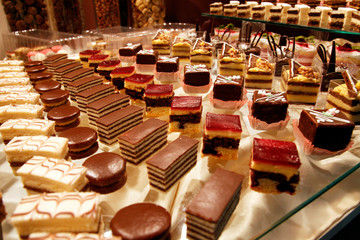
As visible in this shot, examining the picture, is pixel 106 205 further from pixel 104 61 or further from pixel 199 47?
pixel 199 47

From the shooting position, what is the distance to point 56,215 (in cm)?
174

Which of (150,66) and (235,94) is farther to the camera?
(150,66)

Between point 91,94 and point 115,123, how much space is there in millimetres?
817

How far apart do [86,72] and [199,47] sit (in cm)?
201

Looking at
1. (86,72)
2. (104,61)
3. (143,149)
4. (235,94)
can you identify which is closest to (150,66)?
(104,61)

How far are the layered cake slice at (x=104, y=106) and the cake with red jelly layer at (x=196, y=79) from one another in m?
1.02

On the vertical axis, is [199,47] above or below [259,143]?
above

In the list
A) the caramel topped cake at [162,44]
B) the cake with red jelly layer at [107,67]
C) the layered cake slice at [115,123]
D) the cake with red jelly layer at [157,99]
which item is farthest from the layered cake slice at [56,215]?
the caramel topped cake at [162,44]

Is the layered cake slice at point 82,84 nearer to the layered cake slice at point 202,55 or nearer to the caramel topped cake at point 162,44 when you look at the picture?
the layered cake slice at point 202,55

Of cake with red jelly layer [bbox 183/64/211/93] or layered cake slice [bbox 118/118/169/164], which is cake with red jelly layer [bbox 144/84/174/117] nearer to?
cake with red jelly layer [bbox 183/64/211/93]

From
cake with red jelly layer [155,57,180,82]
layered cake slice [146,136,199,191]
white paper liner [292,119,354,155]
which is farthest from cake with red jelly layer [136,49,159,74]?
white paper liner [292,119,354,155]

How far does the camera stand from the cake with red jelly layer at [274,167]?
2289 millimetres

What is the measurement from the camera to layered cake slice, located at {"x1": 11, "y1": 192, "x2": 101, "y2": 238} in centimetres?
174

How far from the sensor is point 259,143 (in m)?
2.45
